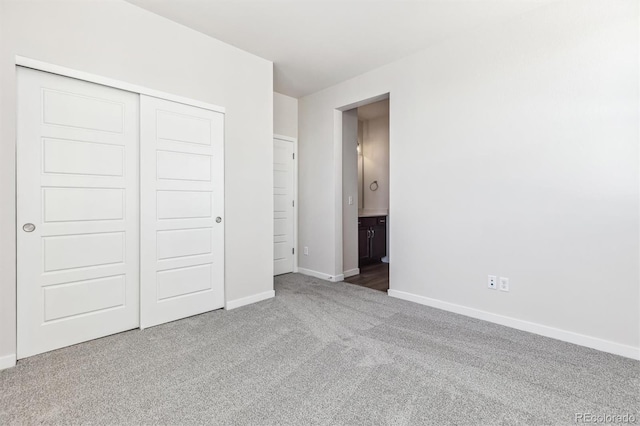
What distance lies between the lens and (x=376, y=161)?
244 inches

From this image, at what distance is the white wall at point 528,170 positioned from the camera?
7.29 feet

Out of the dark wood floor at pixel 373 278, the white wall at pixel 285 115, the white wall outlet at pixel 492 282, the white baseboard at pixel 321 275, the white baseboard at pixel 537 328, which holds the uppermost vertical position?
the white wall at pixel 285 115

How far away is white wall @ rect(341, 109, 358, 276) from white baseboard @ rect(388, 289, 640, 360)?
51.1 inches

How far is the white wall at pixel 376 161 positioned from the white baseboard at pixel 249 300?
3.32 meters

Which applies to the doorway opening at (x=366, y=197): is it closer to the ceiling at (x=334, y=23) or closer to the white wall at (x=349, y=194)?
the white wall at (x=349, y=194)

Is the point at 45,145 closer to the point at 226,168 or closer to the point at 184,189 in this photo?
the point at 184,189

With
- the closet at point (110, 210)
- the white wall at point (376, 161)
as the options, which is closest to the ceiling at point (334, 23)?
the closet at point (110, 210)

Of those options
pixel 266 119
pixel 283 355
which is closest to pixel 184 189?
pixel 266 119

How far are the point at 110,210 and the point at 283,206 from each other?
249 cm

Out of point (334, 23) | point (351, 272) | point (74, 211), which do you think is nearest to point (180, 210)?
point (74, 211)

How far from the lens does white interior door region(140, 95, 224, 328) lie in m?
2.66

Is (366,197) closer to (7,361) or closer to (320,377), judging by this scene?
(320,377)

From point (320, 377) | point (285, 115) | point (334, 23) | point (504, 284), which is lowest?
point (320, 377)

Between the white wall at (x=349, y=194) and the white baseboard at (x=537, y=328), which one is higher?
the white wall at (x=349, y=194)
